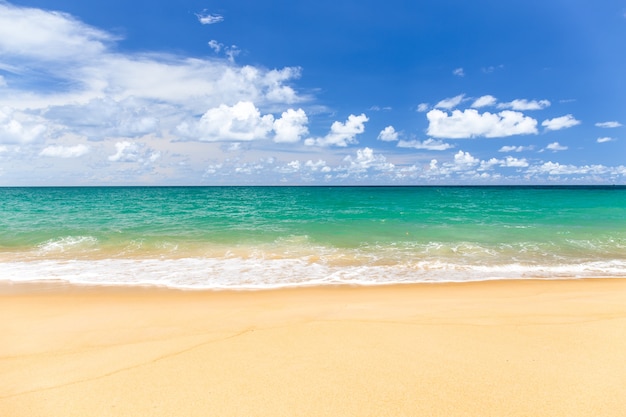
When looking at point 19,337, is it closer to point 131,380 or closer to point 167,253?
point 131,380

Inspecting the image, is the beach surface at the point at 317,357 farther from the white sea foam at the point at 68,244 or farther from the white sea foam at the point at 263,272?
the white sea foam at the point at 68,244

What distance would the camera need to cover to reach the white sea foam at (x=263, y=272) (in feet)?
32.3

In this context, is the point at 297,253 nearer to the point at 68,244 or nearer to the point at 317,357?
the point at 317,357

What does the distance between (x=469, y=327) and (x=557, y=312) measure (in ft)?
7.02

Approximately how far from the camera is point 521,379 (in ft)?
12.7

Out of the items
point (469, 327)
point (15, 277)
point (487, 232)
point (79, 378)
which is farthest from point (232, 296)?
point (487, 232)

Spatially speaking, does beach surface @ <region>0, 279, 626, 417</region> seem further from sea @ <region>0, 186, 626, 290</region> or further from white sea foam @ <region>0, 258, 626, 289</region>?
sea @ <region>0, 186, 626, 290</region>

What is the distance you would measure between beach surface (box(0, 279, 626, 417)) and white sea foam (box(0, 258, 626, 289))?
225 cm

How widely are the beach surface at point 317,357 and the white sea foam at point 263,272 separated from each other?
2.25 meters

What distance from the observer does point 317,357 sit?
4445mm

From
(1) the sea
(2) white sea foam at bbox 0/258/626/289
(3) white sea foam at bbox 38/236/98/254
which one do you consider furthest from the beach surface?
(3) white sea foam at bbox 38/236/98/254

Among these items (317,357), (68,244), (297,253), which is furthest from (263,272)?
(68,244)

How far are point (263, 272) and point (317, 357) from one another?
6734 millimetres

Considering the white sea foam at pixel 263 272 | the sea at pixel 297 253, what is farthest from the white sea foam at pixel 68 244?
the white sea foam at pixel 263 272
